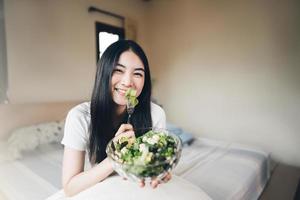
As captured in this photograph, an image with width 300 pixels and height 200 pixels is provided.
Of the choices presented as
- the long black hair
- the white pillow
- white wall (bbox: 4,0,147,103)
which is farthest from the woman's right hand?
white wall (bbox: 4,0,147,103)

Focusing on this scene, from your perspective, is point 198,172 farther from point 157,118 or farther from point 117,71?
point 117,71

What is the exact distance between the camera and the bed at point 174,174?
0.62 metres

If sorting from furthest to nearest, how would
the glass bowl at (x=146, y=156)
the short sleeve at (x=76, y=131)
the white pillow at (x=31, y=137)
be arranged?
the white pillow at (x=31, y=137) < the short sleeve at (x=76, y=131) < the glass bowl at (x=146, y=156)

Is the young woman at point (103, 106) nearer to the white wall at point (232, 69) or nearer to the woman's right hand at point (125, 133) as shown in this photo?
the woman's right hand at point (125, 133)

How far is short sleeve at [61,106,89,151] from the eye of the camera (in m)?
0.69

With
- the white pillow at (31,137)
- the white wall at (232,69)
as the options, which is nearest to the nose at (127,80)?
the white pillow at (31,137)

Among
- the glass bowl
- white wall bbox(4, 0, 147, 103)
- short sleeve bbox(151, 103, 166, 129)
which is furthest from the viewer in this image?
white wall bbox(4, 0, 147, 103)

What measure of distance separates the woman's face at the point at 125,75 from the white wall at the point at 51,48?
47.5 inches

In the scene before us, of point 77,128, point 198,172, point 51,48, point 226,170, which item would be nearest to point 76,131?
point 77,128

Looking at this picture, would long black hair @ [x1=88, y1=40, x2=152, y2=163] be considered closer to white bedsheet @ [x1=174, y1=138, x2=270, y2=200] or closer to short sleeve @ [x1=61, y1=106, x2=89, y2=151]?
short sleeve @ [x1=61, y1=106, x2=89, y2=151]

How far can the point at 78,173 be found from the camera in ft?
2.17

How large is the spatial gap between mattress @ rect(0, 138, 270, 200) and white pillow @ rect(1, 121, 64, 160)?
0.15ft

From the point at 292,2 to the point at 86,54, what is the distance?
1.96 meters

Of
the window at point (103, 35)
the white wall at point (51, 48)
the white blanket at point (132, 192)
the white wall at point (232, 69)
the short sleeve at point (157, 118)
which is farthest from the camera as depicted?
the window at point (103, 35)
